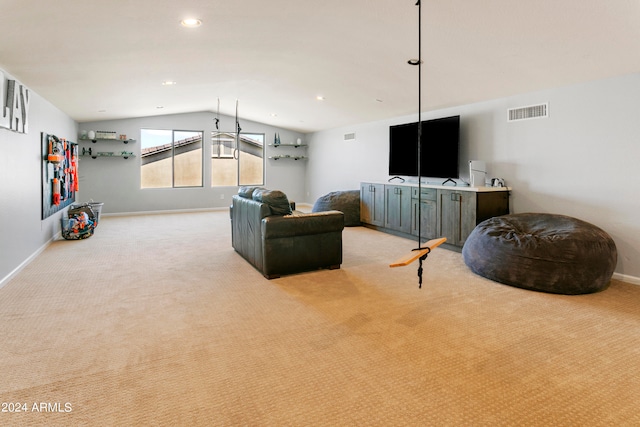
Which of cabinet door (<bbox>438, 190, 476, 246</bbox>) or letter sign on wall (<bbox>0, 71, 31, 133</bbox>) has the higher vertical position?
letter sign on wall (<bbox>0, 71, 31, 133</bbox>)

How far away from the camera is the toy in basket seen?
626 centimetres

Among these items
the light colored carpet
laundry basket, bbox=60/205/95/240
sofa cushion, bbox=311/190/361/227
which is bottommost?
the light colored carpet

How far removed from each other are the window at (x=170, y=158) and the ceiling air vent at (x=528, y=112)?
7559 millimetres

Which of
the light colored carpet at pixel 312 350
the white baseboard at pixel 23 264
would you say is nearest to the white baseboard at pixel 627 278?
the light colored carpet at pixel 312 350

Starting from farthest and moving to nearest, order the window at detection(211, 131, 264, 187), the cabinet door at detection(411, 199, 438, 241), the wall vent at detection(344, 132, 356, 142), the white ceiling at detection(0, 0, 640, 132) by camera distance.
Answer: the window at detection(211, 131, 264, 187) < the wall vent at detection(344, 132, 356, 142) < the cabinet door at detection(411, 199, 438, 241) < the white ceiling at detection(0, 0, 640, 132)

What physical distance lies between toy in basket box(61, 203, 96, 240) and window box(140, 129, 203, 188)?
2.92 m

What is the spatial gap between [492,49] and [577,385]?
3.09 m

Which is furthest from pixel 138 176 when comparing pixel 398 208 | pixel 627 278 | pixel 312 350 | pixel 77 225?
pixel 627 278

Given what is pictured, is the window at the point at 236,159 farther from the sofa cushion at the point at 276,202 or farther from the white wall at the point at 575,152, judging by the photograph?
the sofa cushion at the point at 276,202

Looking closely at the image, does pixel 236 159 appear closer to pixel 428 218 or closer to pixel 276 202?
pixel 428 218

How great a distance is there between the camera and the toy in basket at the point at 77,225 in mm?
6258

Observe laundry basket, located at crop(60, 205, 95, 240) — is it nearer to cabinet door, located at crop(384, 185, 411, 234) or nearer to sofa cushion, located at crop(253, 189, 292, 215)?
sofa cushion, located at crop(253, 189, 292, 215)

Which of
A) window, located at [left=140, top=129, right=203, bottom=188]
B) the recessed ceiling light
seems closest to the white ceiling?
the recessed ceiling light

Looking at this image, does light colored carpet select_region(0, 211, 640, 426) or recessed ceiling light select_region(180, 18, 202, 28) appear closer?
light colored carpet select_region(0, 211, 640, 426)
